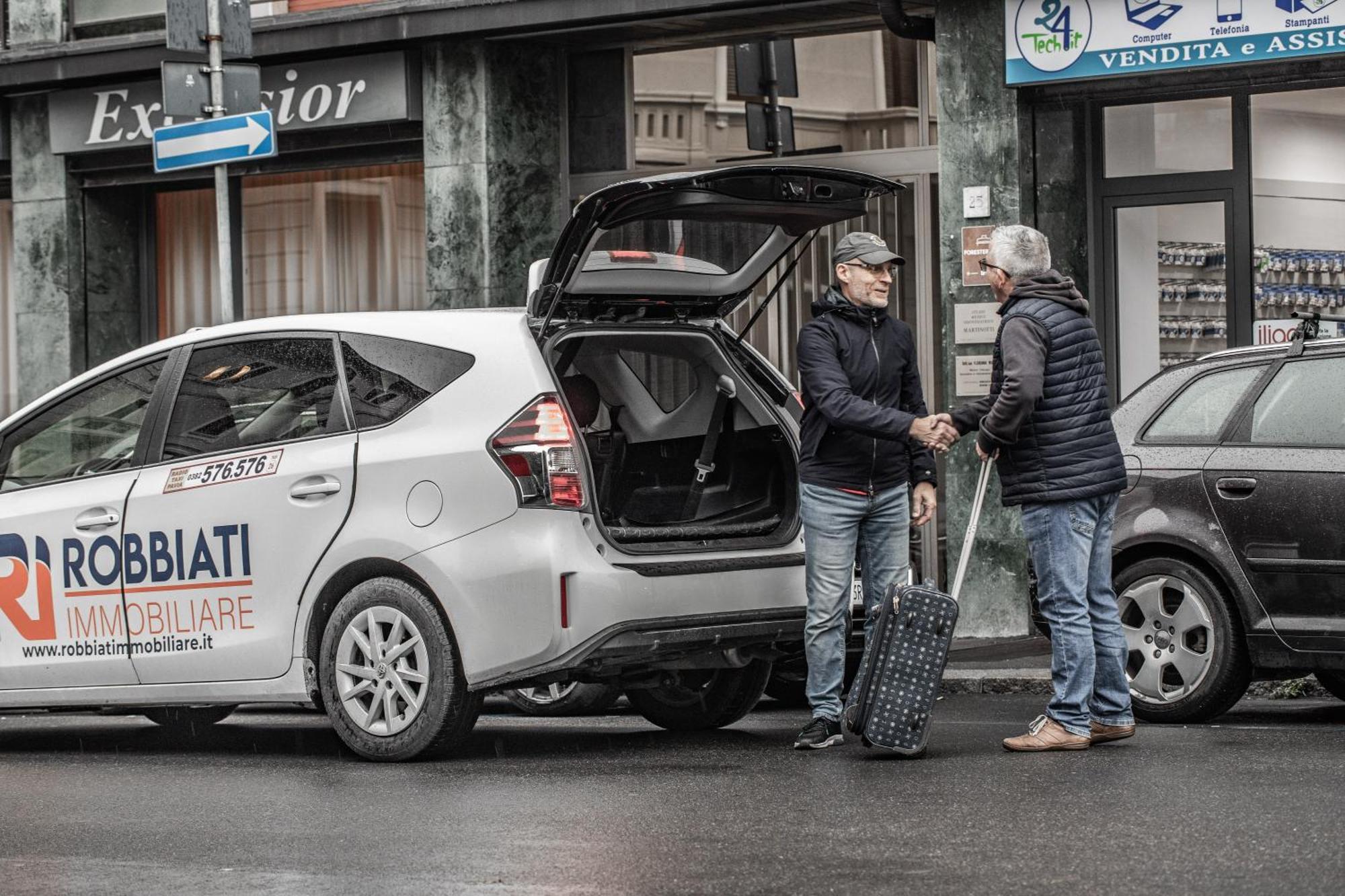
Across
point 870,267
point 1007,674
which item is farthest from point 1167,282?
point 870,267

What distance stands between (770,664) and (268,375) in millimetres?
2271

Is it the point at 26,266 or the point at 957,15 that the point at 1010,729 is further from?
the point at 26,266

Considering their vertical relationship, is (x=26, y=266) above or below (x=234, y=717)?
above

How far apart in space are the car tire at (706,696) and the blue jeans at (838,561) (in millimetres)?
704

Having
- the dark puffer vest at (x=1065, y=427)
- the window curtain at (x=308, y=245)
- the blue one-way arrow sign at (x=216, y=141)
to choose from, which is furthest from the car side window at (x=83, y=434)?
the window curtain at (x=308, y=245)

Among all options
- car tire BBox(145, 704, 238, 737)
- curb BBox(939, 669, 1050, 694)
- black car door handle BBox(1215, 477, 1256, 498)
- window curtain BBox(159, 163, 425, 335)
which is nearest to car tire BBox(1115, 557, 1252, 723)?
black car door handle BBox(1215, 477, 1256, 498)

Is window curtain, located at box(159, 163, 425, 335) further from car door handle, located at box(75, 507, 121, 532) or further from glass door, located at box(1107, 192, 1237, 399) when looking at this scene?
car door handle, located at box(75, 507, 121, 532)

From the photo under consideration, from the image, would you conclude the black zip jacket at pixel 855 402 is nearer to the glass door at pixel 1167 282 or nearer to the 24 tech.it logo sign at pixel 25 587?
the 24 tech.it logo sign at pixel 25 587

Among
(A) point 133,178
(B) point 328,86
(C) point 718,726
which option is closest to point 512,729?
(C) point 718,726

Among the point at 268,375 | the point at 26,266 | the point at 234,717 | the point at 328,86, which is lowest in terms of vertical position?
the point at 234,717

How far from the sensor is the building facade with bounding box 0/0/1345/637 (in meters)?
12.9

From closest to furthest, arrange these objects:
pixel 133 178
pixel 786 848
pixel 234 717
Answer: pixel 786 848 → pixel 234 717 → pixel 133 178

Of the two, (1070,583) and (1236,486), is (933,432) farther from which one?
(1236,486)

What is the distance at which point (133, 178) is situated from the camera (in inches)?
645
